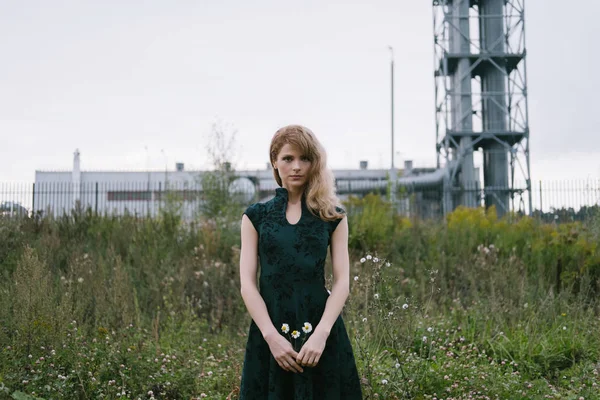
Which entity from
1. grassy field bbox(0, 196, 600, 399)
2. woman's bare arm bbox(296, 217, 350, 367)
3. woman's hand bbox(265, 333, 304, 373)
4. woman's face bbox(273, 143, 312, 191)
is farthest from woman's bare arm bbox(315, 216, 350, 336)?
grassy field bbox(0, 196, 600, 399)

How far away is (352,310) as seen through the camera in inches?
195

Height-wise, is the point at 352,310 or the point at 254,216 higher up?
the point at 254,216

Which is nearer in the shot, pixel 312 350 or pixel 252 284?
pixel 312 350

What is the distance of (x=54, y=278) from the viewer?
7641 mm

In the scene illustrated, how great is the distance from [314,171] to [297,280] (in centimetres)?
51

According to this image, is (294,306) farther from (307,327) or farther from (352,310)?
(352,310)

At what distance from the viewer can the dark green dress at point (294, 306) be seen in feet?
8.55

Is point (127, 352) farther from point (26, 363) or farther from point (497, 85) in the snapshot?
point (497, 85)

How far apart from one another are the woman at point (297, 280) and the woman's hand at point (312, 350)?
0.02 metres

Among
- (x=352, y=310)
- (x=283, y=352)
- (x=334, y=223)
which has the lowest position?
(x=352, y=310)

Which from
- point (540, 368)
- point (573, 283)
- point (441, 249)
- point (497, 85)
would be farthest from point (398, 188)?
point (497, 85)

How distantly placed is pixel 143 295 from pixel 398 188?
978 centimetres

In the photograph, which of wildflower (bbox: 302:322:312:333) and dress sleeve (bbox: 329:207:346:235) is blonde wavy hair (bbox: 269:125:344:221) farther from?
wildflower (bbox: 302:322:312:333)

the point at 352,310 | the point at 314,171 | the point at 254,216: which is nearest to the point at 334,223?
the point at 314,171
